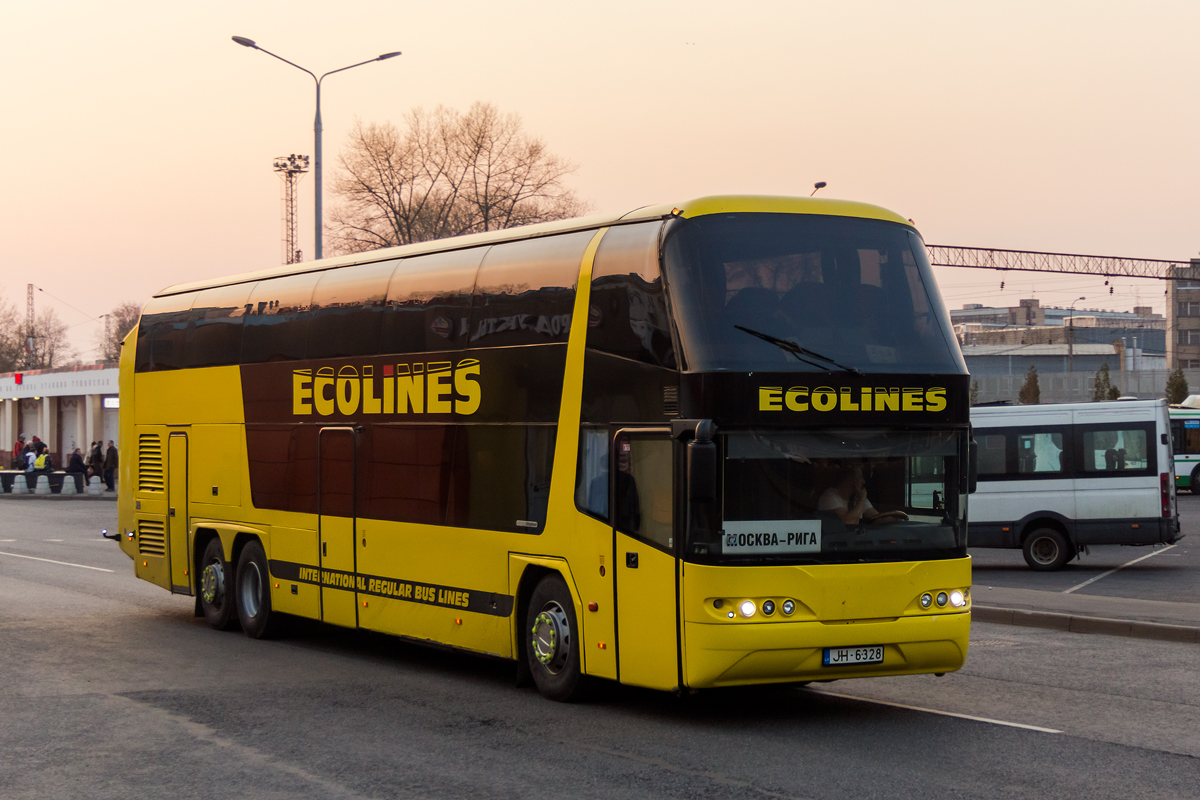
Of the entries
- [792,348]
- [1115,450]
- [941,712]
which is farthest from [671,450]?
[1115,450]

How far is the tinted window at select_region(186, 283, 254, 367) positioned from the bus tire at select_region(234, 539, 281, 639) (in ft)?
6.78

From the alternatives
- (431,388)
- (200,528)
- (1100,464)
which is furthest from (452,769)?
(1100,464)

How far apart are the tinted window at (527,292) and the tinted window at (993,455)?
507 inches

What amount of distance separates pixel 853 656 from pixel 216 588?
330 inches

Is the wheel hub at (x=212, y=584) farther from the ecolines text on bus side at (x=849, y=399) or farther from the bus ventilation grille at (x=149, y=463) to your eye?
the ecolines text on bus side at (x=849, y=399)

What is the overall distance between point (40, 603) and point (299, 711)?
8607 millimetres

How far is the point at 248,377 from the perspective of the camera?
14.6 m

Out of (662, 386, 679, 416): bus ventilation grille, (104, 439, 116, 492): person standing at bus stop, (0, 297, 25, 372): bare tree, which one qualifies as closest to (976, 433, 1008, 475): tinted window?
(662, 386, 679, 416): bus ventilation grille

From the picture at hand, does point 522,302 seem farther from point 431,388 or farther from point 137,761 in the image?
point 137,761

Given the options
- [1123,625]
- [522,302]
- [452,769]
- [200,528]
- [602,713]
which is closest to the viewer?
[452,769]

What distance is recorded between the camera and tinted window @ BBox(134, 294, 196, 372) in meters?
16.0

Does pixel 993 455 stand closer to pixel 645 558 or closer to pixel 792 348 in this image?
pixel 792 348

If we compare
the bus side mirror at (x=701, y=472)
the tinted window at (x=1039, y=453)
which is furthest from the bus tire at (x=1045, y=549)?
the bus side mirror at (x=701, y=472)

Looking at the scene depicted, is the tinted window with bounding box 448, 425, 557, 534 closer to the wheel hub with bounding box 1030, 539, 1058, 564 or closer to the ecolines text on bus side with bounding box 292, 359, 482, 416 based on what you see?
the ecolines text on bus side with bounding box 292, 359, 482, 416
